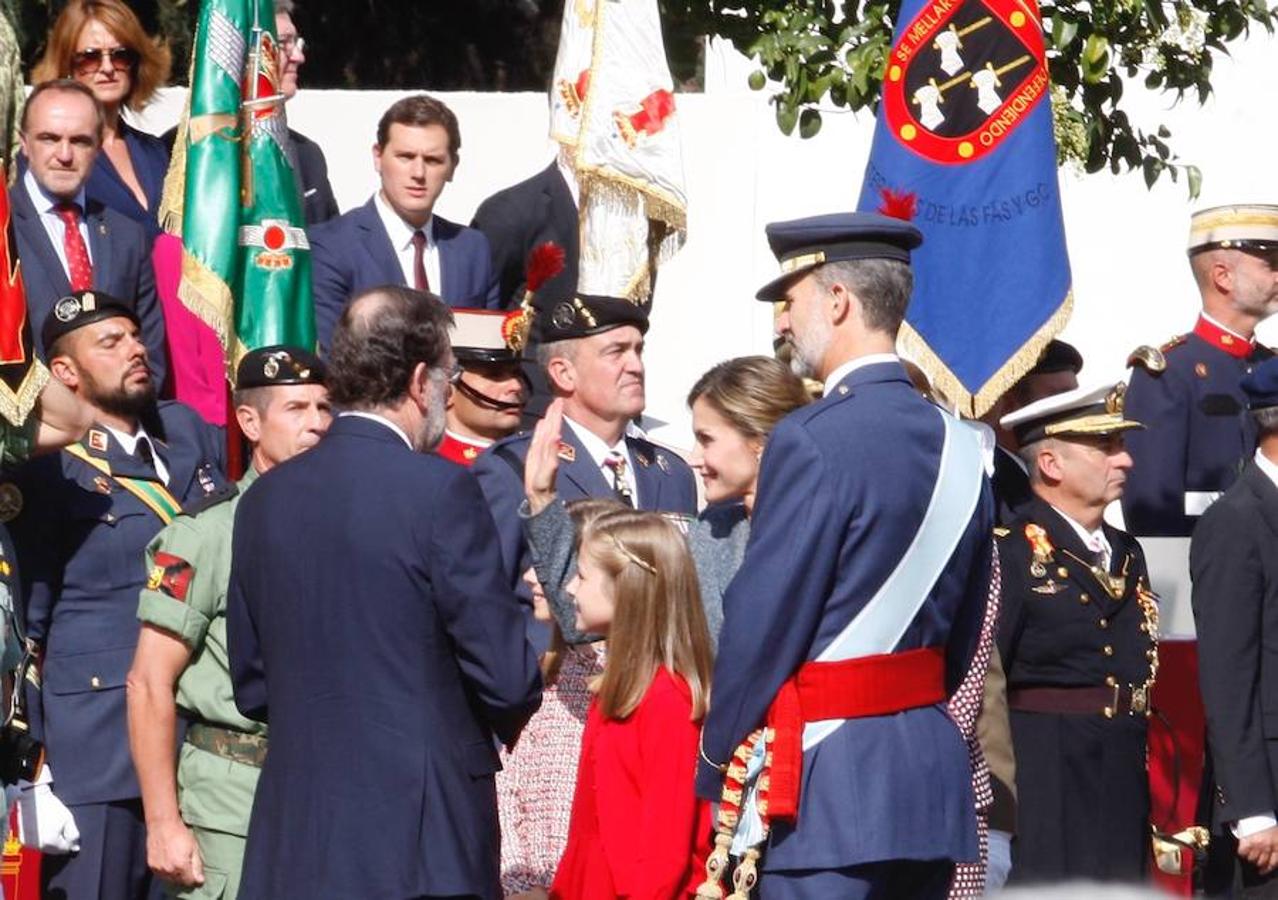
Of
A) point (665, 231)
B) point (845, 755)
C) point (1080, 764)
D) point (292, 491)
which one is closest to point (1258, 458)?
point (1080, 764)

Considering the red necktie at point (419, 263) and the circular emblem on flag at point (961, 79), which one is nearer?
the circular emblem on flag at point (961, 79)

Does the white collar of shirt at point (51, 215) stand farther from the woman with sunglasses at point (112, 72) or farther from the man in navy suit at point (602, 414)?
the man in navy suit at point (602, 414)

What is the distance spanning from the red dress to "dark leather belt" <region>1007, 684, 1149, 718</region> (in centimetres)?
167

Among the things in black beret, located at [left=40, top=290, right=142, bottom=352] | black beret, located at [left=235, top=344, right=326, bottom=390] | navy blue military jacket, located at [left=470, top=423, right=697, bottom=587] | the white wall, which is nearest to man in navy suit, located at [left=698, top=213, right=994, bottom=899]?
navy blue military jacket, located at [left=470, top=423, right=697, bottom=587]

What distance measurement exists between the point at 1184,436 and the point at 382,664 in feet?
13.6

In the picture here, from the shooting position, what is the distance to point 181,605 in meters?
6.26

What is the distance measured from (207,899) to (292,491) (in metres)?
1.24

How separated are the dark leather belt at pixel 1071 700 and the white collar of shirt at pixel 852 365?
7.45 ft

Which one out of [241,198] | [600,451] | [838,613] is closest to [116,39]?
[241,198]

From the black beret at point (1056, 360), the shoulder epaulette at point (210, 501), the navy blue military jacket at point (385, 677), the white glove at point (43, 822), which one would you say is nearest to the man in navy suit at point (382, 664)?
the navy blue military jacket at point (385, 677)

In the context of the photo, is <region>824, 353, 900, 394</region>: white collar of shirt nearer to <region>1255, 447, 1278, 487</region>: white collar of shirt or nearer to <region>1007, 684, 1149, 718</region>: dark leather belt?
<region>1007, 684, 1149, 718</region>: dark leather belt

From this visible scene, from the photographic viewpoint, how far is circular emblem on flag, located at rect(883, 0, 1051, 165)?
8.23 metres

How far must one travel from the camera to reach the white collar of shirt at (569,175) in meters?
8.73

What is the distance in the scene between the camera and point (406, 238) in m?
8.60
